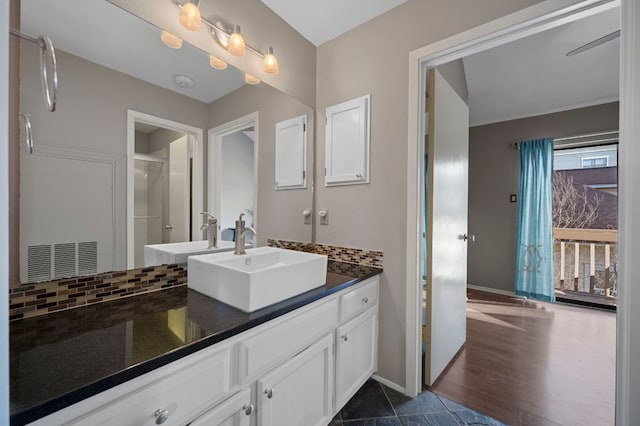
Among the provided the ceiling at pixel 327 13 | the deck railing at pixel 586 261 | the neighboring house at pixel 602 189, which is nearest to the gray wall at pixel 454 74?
the ceiling at pixel 327 13

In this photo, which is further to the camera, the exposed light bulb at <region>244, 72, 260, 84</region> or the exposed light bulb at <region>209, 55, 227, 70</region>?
the exposed light bulb at <region>244, 72, 260, 84</region>

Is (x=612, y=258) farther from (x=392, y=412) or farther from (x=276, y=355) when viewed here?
(x=276, y=355)

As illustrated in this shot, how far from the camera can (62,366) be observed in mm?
636

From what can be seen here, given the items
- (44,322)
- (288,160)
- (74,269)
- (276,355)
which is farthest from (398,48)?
(44,322)

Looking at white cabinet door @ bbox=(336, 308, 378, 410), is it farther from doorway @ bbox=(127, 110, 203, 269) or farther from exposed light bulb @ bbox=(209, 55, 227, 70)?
exposed light bulb @ bbox=(209, 55, 227, 70)

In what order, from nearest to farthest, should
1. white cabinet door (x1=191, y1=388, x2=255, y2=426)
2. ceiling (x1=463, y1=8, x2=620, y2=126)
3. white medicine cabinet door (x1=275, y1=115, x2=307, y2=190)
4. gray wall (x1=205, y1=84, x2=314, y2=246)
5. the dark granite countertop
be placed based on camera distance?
1. the dark granite countertop
2. white cabinet door (x1=191, y1=388, x2=255, y2=426)
3. gray wall (x1=205, y1=84, x2=314, y2=246)
4. white medicine cabinet door (x1=275, y1=115, x2=307, y2=190)
5. ceiling (x1=463, y1=8, x2=620, y2=126)

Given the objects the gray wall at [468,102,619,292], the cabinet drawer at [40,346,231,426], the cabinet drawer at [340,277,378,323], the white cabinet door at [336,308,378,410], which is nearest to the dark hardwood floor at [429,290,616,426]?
the white cabinet door at [336,308,378,410]

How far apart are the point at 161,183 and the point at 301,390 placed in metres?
1.13

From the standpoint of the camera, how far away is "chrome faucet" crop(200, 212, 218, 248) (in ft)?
4.77

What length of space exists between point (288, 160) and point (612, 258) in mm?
4229

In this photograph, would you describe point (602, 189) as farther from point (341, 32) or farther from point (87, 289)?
point (87, 289)

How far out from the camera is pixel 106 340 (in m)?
0.76

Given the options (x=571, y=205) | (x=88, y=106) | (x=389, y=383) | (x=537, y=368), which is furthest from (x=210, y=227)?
(x=571, y=205)

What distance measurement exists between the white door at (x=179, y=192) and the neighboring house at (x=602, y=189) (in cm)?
455
